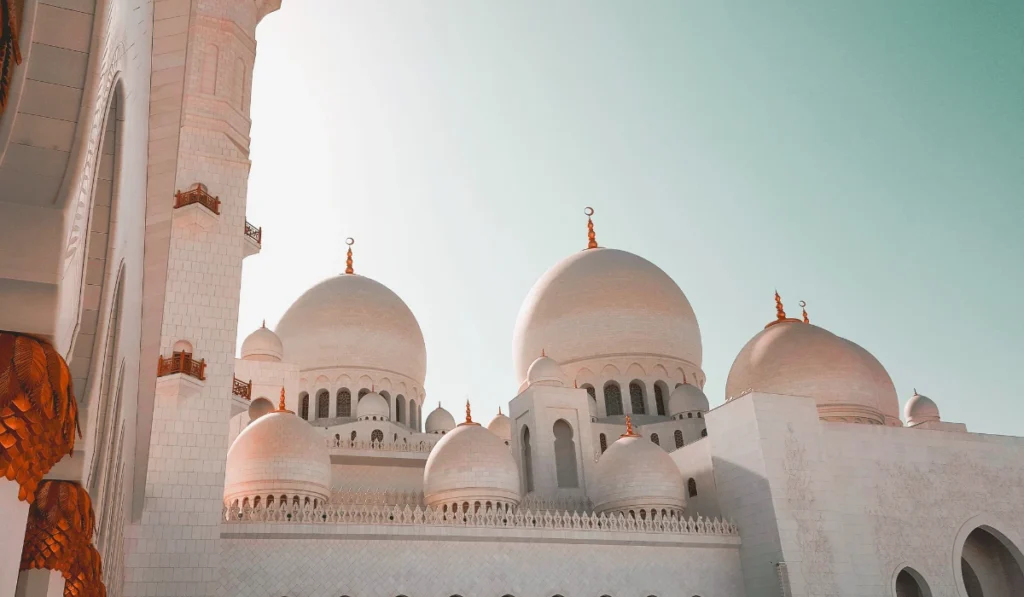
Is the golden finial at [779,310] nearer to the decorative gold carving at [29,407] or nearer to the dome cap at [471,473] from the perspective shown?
the dome cap at [471,473]

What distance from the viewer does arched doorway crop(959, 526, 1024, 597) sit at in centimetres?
1986

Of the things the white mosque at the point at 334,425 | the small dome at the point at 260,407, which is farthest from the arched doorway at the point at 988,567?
the small dome at the point at 260,407

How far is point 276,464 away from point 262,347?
7919mm

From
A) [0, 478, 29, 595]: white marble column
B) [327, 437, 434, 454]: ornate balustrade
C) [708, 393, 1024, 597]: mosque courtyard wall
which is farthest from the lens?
[327, 437, 434, 454]: ornate balustrade

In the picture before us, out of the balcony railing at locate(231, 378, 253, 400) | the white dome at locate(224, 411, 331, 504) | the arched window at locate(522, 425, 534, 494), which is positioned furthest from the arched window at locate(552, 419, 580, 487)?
the balcony railing at locate(231, 378, 253, 400)

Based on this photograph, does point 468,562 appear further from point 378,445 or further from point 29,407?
point 29,407

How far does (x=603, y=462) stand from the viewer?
63.4ft

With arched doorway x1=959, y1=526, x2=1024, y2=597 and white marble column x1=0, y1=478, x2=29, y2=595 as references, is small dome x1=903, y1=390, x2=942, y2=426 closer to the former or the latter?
arched doorway x1=959, y1=526, x2=1024, y2=597

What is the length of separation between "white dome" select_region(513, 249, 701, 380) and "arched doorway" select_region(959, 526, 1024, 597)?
9786 mm

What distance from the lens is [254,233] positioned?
589 inches

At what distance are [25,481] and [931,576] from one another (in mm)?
19412

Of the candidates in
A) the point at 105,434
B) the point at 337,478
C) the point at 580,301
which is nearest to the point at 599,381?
the point at 580,301

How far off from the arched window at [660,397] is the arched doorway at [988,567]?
8.96 meters

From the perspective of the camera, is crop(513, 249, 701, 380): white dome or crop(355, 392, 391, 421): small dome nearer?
crop(355, 392, 391, 421): small dome
